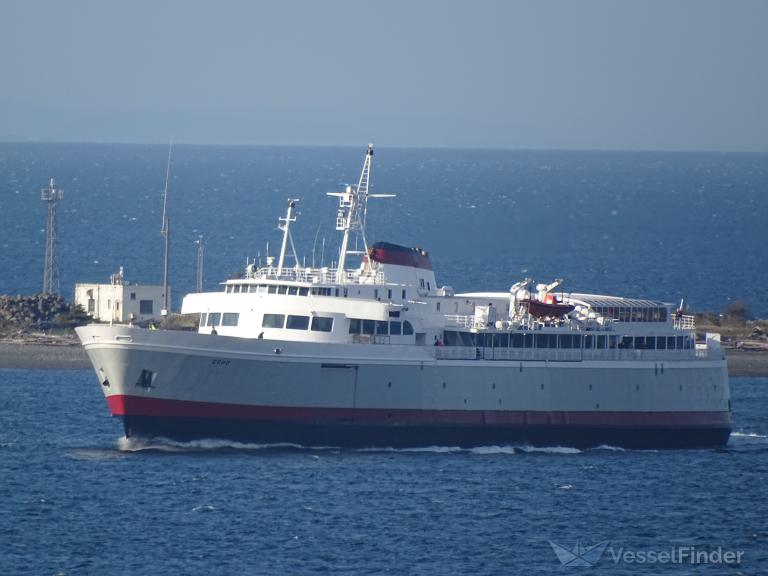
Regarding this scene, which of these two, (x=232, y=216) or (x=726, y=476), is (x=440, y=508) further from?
(x=232, y=216)

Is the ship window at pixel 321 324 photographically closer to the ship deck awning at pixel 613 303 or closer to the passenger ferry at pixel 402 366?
the passenger ferry at pixel 402 366

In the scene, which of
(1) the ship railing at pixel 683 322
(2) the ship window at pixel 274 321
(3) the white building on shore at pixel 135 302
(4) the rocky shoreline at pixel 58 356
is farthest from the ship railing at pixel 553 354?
(3) the white building on shore at pixel 135 302

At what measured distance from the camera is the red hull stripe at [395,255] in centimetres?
5769

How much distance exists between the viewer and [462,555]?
43906mm

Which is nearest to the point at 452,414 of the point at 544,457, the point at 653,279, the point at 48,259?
the point at 544,457

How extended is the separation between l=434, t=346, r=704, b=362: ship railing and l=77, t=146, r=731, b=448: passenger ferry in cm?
4

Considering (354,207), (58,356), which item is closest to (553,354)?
(354,207)

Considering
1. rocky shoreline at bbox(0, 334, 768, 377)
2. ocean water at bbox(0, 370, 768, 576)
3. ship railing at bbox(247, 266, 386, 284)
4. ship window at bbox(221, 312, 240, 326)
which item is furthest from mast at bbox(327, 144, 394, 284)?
rocky shoreline at bbox(0, 334, 768, 377)

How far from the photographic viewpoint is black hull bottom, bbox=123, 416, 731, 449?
53.0 m

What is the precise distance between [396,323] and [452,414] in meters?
3.28

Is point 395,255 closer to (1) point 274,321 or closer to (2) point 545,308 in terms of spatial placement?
(2) point 545,308

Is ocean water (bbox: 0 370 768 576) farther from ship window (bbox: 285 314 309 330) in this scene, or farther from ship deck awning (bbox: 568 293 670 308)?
ship deck awning (bbox: 568 293 670 308)

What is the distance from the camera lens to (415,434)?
55125 millimetres

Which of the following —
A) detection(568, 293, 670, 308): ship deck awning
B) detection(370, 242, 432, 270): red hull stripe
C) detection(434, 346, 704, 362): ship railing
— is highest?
detection(370, 242, 432, 270): red hull stripe
